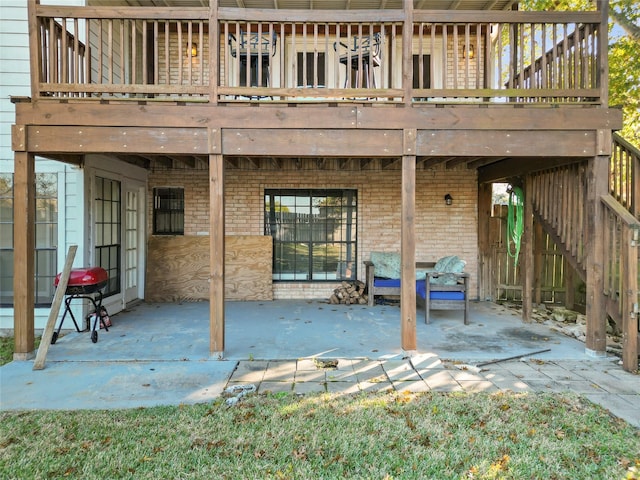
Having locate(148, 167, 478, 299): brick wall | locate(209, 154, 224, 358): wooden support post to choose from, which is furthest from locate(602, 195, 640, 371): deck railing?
locate(209, 154, 224, 358): wooden support post

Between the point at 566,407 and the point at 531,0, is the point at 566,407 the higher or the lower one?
the lower one

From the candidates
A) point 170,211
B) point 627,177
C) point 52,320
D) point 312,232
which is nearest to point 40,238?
point 52,320

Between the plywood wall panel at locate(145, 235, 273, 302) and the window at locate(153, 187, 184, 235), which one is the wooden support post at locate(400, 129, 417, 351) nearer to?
the plywood wall panel at locate(145, 235, 273, 302)

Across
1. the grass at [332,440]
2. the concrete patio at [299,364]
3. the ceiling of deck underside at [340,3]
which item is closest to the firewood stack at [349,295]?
the concrete patio at [299,364]

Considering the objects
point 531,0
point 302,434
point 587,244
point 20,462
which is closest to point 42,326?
point 20,462

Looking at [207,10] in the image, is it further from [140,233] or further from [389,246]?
[389,246]

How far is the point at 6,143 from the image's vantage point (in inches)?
229

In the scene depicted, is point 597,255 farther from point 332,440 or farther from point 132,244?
point 132,244

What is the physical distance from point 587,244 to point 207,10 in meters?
5.23

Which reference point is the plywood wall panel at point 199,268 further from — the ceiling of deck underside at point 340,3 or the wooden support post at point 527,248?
the wooden support post at point 527,248

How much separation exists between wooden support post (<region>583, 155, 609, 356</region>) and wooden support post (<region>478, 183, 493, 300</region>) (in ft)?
12.0

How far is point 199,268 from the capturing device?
807cm

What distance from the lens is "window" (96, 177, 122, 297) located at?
253 inches

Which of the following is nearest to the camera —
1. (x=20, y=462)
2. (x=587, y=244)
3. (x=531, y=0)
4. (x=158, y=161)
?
(x=20, y=462)
